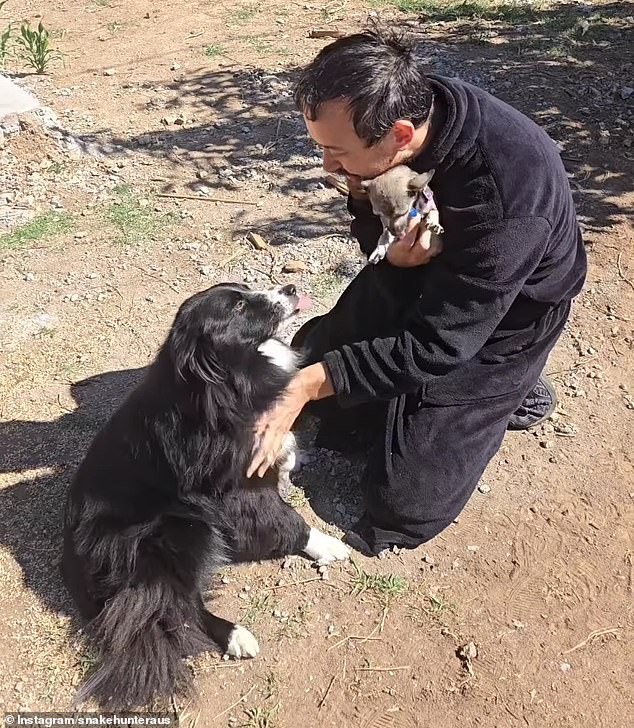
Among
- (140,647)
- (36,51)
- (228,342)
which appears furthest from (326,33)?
(140,647)

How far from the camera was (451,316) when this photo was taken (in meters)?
2.28

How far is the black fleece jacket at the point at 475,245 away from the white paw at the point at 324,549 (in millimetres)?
569

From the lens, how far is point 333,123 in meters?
2.05

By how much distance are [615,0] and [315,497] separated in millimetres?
6422

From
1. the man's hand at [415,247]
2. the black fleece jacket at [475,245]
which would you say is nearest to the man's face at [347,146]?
the black fleece jacket at [475,245]

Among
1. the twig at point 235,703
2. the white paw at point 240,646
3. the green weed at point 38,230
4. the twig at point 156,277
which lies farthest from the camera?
the green weed at point 38,230

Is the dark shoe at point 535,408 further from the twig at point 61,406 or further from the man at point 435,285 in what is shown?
the twig at point 61,406

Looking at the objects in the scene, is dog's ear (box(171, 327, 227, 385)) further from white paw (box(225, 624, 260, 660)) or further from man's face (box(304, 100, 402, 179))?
white paw (box(225, 624, 260, 660))

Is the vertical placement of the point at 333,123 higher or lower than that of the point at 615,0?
higher

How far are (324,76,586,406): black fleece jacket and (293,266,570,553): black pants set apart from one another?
0.16 metres

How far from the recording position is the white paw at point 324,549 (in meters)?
2.67

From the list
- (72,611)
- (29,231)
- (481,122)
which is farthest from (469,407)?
(29,231)

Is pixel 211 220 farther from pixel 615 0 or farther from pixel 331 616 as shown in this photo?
pixel 615 0

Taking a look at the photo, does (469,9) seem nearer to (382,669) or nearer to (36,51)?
(36,51)
